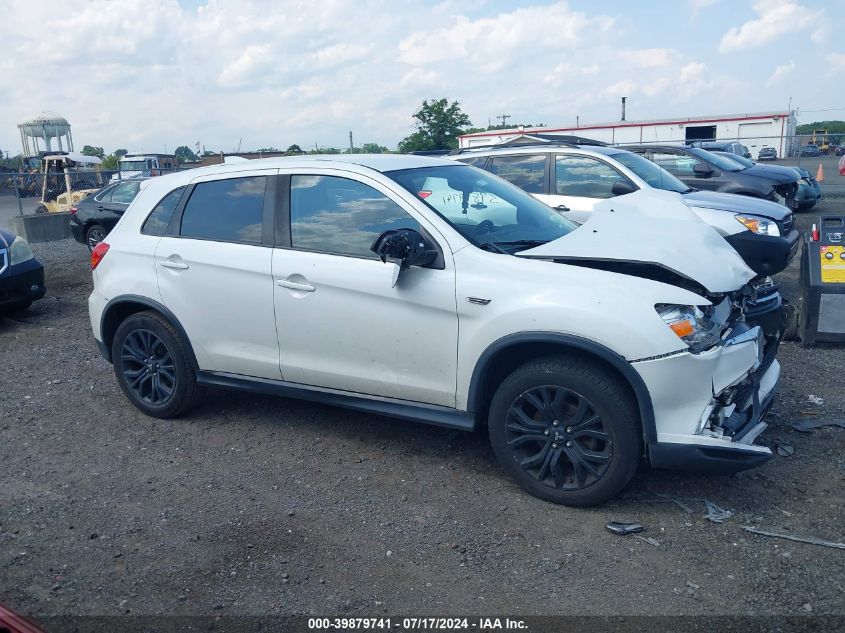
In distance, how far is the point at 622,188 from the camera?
8508 mm

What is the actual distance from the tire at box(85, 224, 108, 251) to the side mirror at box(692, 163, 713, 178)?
11022 mm

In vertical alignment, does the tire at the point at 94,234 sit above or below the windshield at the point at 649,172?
below

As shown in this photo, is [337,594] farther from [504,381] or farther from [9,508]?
[9,508]

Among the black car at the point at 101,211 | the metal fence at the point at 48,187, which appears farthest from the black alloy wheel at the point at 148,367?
the metal fence at the point at 48,187

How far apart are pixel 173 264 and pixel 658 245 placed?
3.12 m

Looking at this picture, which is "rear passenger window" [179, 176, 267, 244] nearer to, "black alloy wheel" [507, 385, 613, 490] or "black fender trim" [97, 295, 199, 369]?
"black fender trim" [97, 295, 199, 369]

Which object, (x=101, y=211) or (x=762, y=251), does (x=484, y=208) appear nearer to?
(x=762, y=251)

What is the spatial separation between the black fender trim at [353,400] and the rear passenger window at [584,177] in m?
5.04

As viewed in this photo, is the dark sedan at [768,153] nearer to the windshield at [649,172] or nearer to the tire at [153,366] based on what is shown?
the windshield at [649,172]

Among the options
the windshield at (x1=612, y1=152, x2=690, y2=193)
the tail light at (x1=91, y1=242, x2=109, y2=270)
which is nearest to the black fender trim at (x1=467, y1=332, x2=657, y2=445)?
the tail light at (x1=91, y1=242, x2=109, y2=270)

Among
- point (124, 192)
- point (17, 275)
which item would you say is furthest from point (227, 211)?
point (124, 192)

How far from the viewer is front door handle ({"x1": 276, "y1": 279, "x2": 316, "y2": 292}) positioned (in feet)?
14.9

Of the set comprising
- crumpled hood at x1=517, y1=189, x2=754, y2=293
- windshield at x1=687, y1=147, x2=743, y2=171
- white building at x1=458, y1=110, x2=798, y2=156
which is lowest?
crumpled hood at x1=517, y1=189, x2=754, y2=293

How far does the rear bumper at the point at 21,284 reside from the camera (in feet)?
27.9
